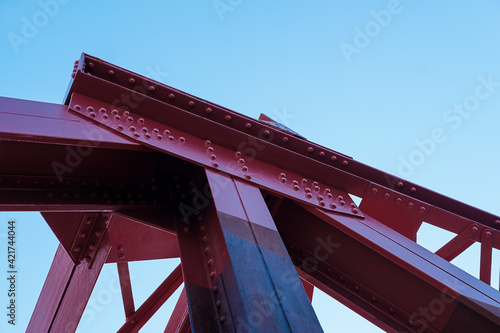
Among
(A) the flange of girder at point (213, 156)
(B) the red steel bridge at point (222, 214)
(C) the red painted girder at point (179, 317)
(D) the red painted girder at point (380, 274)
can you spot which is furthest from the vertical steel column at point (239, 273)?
(C) the red painted girder at point (179, 317)

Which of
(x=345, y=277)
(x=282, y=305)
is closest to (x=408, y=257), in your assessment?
(x=345, y=277)

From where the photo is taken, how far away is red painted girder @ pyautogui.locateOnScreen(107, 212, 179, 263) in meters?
4.09

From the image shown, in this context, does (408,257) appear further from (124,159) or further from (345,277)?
(124,159)

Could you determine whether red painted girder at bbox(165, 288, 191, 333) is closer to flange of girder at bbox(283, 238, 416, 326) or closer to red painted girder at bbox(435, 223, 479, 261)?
flange of girder at bbox(283, 238, 416, 326)

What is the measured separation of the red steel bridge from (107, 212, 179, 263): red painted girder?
0.01 metres

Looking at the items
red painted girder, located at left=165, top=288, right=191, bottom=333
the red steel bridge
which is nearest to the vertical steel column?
the red steel bridge

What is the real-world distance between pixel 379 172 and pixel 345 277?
1.11m

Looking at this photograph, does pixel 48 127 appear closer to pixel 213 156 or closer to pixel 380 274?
pixel 213 156

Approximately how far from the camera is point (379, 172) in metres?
4.24

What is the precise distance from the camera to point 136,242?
4281mm

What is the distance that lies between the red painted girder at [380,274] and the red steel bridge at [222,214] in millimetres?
11

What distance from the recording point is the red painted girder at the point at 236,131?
133 inches

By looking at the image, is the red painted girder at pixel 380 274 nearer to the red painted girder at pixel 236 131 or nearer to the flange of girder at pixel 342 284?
the flange of girder at pixel 342 284

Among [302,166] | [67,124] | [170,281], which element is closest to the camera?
[67,124]
